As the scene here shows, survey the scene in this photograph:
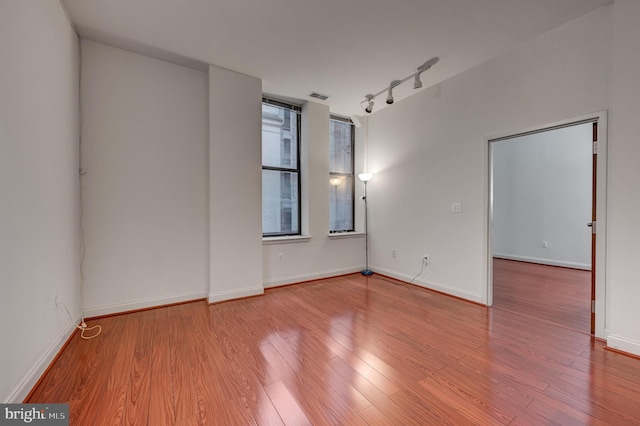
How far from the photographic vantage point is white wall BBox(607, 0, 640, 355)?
1988 mm

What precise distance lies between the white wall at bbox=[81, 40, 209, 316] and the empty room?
2cm

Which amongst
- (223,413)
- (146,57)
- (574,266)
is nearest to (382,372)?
(223,413)

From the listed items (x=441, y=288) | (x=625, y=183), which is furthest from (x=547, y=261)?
(x=625, y=183)

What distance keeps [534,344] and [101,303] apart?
13.2 ft

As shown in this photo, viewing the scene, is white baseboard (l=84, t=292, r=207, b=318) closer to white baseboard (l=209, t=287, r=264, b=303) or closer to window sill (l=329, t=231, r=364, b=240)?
white baseboard (l=209, t=287, r=264, b=303)

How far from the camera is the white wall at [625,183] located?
6.52 feet

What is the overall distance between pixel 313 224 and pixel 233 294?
1.56 meters

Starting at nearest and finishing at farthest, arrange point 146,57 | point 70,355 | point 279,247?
point 70,355 < point 146,57 < point 279,247

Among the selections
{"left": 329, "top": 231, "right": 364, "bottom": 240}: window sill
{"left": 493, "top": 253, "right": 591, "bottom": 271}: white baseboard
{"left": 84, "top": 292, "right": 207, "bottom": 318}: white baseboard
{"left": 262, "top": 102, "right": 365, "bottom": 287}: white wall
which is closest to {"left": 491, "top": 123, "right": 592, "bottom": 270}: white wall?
{"left": 493, "top": 253, "right": 591, "bottom": 271}: white baseboard

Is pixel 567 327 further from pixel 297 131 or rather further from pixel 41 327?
→ pixel 41 327

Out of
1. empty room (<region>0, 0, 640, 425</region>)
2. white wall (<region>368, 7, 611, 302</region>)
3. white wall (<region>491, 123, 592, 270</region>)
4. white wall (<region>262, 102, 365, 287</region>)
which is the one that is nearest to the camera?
empty room (<region>0, 0, 640, 425</region>)

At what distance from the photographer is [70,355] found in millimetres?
2029

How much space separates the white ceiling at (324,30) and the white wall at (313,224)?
981mm

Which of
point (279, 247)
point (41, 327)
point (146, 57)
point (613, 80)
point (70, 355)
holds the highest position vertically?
point (146, 57)
